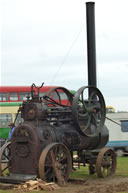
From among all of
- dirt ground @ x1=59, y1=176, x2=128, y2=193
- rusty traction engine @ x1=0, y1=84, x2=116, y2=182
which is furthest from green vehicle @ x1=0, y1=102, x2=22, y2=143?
dirt ground @ x1=59, y1=176, x2=128, y2=193

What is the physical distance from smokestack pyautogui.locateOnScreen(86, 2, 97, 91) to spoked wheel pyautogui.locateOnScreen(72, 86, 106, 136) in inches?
49.5

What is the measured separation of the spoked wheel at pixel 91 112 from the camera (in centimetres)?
1173

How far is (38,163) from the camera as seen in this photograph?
10211mm

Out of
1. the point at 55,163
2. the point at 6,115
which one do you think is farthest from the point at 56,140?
the point at 6,115

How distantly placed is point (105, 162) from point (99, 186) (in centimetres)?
176

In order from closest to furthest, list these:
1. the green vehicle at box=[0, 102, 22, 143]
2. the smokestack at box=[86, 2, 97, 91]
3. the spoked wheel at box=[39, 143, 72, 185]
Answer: the spoked wheel at box=[39, 143, 72, 185], the smokestack at box=[86, 2, 97, 91], the green vehicle at box=[0, 102, 22, 143]

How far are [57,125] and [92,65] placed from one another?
134 inches

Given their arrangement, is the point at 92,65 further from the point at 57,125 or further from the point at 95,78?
the point at 57,125

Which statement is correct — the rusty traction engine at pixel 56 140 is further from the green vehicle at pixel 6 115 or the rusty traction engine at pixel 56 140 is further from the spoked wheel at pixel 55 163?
the green vehicle at pixel 6 115

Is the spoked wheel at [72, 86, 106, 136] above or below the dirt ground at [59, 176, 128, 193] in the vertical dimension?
above

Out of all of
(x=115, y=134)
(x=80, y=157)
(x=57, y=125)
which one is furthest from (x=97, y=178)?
(x=115, y=134)

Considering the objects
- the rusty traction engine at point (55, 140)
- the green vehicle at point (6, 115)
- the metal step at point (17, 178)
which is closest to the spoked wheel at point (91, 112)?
the rusty traction engine at point (55, 140)

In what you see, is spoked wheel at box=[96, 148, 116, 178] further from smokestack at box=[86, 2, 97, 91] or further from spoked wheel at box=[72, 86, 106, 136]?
smokestack at box=[86, 2, 97, 91]

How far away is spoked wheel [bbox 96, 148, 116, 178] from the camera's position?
11.5 metres
